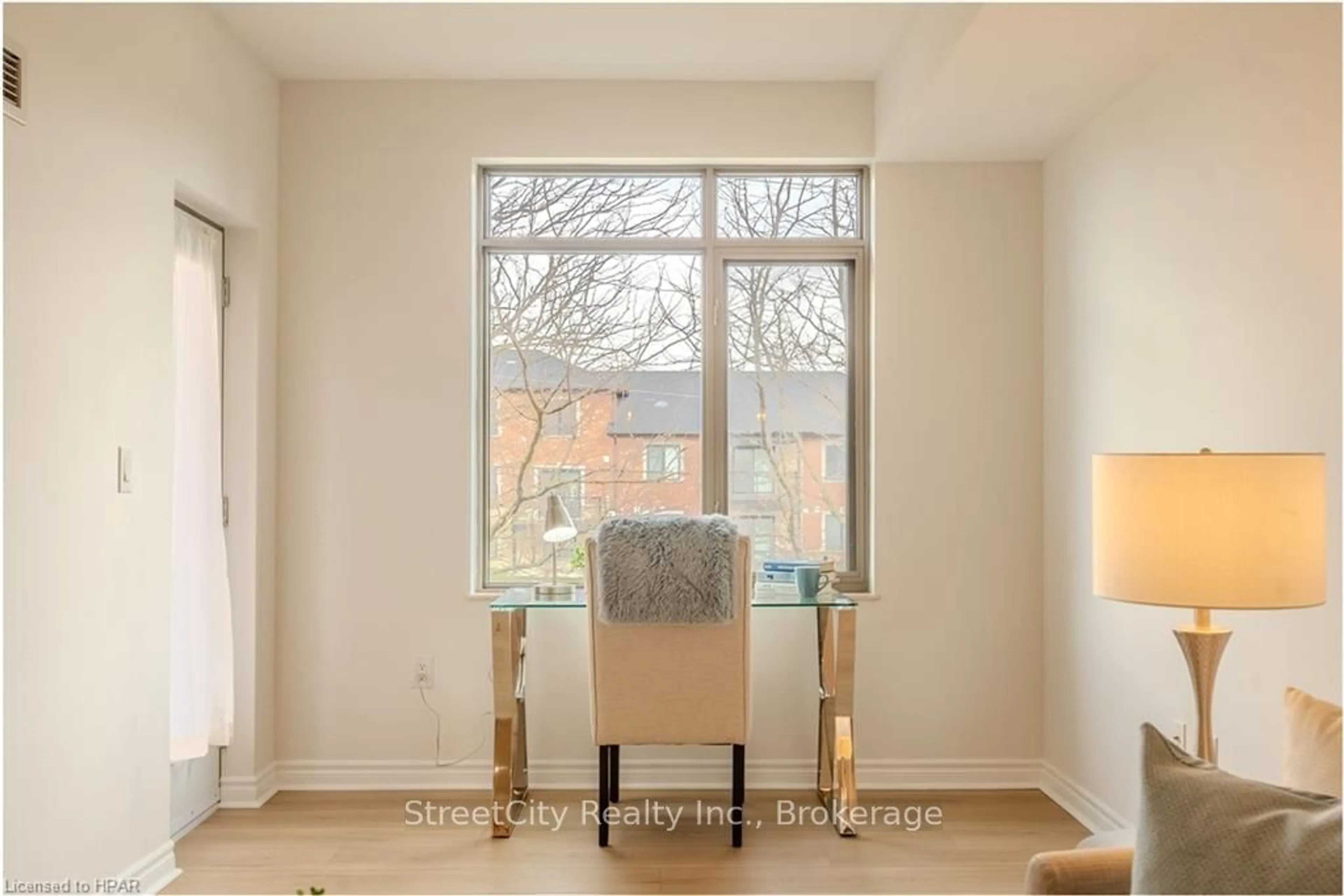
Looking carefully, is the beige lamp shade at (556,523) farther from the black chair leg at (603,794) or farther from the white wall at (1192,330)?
the white wall at (1192,330)

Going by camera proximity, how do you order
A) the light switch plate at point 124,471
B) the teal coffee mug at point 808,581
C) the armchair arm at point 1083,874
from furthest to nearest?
the teal coffee mug at point 808,581, the light switch plate at point 124,471, the armchair arm at point 1083,874

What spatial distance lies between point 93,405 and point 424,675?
5.28ft

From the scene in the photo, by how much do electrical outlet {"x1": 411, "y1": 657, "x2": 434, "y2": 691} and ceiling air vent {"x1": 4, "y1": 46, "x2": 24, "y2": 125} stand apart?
2.14 meters

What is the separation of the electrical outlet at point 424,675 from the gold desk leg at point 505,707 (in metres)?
0.37

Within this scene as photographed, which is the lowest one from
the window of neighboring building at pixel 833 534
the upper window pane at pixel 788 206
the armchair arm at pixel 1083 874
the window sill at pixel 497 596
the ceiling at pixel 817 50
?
the armchair arm at pixel 1083 874

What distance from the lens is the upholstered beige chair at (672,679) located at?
2945 millimetres

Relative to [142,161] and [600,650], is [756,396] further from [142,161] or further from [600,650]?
[142,161]

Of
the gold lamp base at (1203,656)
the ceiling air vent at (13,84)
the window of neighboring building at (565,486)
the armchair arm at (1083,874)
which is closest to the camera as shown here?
the armchair arm at (1083,874)

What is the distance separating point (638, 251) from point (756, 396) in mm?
713

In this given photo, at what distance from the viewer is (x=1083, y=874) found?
57.9 inches

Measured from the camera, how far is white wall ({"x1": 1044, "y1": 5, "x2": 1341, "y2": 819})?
2.11 metres

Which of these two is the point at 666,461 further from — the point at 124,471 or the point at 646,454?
the point at 124,471

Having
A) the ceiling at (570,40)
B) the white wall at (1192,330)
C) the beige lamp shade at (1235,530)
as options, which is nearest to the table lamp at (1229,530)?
the beige lamp shade at (1235,530)

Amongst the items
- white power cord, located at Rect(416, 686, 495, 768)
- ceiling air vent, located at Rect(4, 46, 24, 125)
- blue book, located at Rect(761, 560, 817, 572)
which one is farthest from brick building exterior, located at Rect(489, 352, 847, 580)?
ceiling air vent, located at Rect(4, 46, 24, 125)
